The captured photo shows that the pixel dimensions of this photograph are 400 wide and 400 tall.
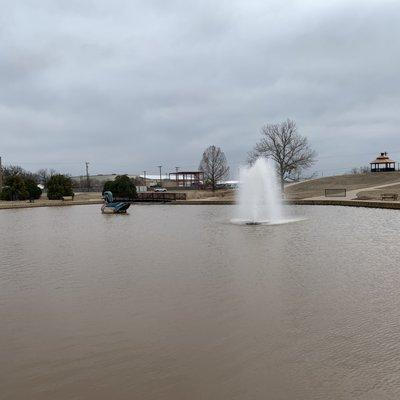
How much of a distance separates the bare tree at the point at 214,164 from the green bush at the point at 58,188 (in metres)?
22.1

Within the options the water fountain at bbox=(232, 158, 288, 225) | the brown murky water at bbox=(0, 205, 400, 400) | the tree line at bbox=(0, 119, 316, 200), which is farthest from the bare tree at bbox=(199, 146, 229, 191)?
the brown murky water at bbox=(0, 205, 400, 400)

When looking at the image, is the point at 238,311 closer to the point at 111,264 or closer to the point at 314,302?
the point at 314,302

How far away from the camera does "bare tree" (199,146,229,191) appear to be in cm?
7319

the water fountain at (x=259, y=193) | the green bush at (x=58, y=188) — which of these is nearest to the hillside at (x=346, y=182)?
the green bush at (x=58, y=188)

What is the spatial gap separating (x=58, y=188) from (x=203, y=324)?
2187 inches

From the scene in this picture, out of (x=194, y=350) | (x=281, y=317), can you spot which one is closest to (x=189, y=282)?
(x=281, y=317)

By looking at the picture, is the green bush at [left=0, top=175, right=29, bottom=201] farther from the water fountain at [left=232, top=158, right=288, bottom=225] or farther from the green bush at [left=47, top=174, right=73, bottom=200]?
the water fountain at [left=232, top=158, right=288, bottom=225]

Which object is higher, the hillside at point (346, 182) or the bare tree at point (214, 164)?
the bare tree at point (214, 164)

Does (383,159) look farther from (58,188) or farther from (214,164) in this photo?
(58,188)

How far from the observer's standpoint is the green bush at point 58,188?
59938mm

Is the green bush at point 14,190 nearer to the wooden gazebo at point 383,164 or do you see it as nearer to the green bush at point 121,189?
the green bush at point 121,189

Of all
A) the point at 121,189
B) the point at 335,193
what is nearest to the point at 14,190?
the point at 121,189

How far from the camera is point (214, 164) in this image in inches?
2889

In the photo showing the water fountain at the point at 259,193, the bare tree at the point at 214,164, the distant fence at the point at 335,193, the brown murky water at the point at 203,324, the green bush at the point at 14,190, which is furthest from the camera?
the bare tree at the point at 214,164
